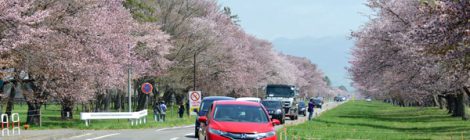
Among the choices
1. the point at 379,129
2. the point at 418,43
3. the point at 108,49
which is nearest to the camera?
the point at 418,43

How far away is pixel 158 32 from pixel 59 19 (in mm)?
19174

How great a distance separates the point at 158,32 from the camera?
50125mm

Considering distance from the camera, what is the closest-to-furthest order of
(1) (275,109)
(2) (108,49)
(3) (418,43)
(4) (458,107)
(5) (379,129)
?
1. (3) (418,43)
2. (2) (108,49)
3. (5) (379,129)
4. (1) (275,109)
5. (4) (458,107)

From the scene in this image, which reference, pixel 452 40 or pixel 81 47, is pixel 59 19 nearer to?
pixel 81 47

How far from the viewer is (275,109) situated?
42500mm

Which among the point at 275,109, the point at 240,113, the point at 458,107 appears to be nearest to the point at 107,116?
the point at 275,109

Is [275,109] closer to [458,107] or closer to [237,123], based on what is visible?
[458,107]

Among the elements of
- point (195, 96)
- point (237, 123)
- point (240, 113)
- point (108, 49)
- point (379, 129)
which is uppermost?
point (108, 49)

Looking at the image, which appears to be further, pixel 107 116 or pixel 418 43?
pixel 107 116

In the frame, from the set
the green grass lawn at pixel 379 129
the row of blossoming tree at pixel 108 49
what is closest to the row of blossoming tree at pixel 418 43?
the green grass lawn at pixel 379 129

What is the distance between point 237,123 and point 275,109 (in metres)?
26.5

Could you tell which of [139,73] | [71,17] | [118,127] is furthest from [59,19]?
[139,73]

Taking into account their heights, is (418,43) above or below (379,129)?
above

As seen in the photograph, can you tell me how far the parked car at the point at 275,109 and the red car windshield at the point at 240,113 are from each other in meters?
24.5
